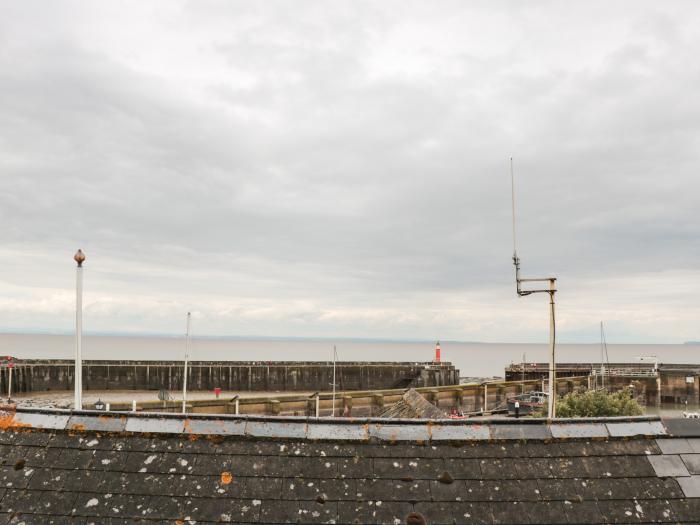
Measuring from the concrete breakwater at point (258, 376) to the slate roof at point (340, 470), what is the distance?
61.2m

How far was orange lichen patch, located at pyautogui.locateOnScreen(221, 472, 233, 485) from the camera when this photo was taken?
5368mm

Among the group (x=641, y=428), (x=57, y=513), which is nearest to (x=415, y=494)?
(x=641, y=428)

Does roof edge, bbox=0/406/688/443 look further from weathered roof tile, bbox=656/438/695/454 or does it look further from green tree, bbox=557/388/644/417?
green tree, bbox=557/388/644/417

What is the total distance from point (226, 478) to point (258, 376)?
64.6 meters

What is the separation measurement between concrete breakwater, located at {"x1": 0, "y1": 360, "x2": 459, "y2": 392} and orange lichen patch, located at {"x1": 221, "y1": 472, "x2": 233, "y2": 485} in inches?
2448

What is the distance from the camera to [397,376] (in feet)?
224

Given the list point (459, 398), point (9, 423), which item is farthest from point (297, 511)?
point (459, 398)

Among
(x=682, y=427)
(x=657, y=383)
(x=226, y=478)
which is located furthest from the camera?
(x=657, y=383)

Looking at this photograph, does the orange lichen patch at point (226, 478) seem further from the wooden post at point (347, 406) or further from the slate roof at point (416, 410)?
the wooden post at point (347, 406)

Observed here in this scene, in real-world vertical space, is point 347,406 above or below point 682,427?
below

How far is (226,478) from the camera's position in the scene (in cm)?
541

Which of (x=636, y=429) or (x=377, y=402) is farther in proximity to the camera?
(x=377, y=402)

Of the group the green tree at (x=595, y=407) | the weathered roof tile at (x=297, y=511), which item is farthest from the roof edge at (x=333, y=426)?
the green tree at (x=595, y=407)

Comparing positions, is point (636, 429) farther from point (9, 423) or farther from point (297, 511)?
point (9, 423)
